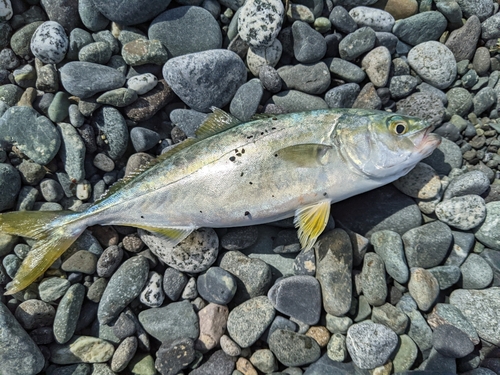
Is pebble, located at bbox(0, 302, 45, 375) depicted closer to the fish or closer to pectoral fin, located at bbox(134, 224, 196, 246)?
the fish

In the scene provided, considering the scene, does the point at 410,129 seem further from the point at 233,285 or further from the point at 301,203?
the point at 233,285

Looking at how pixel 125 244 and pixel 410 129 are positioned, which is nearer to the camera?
pixel 410 129

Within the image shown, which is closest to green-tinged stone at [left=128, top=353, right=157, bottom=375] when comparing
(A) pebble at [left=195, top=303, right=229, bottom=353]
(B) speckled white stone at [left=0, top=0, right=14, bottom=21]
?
(A) pebble at [left=195, top=303, right=229, bottom=353]

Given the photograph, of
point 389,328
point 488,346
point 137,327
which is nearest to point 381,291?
point 389,328

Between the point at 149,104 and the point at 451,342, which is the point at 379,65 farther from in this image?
the point at 451,342

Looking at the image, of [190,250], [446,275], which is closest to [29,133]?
[190,250]

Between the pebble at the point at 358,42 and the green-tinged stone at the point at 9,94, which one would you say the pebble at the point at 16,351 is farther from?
the pebble at the point at 358,42

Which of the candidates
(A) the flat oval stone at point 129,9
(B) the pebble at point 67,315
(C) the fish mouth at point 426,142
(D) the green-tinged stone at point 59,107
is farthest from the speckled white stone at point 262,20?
(B) the pebble at point 67,315
